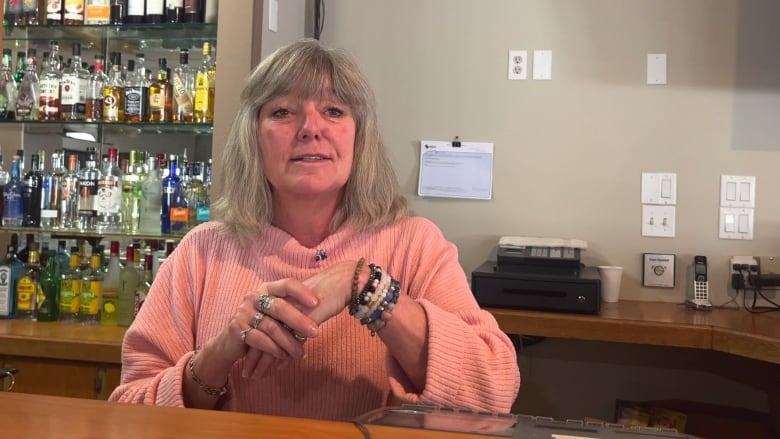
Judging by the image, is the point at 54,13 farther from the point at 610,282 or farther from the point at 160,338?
the point at 610,282

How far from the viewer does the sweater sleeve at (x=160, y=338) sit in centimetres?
120

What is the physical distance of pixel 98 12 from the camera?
251 cm

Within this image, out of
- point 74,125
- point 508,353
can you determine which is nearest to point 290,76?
point 508,353

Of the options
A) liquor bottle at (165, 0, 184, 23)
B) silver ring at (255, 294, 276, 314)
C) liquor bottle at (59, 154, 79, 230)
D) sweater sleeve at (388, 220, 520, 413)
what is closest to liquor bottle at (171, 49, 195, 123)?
liquor bottle at (165, 0, 184, 23)

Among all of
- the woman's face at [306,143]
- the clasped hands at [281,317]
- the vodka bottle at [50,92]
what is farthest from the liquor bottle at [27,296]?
the clasped hands at [281,317]

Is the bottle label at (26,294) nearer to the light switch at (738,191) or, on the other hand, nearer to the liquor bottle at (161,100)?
the liquor bottle at (161,100)

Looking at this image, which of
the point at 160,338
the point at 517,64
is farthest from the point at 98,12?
the point at 160,338

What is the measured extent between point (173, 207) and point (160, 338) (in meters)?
1.24

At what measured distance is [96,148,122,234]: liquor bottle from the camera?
250 cm

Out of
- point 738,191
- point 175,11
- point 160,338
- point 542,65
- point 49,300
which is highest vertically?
point 175,11

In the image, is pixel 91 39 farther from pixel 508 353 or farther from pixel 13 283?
pixel 508 353

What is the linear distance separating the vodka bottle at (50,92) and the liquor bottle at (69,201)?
0.23 metres

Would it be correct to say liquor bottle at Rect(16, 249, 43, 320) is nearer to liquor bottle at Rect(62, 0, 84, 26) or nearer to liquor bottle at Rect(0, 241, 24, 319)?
liquor bottle at Rect(0, 241, 24, 319)

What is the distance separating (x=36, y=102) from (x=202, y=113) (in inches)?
27.5
